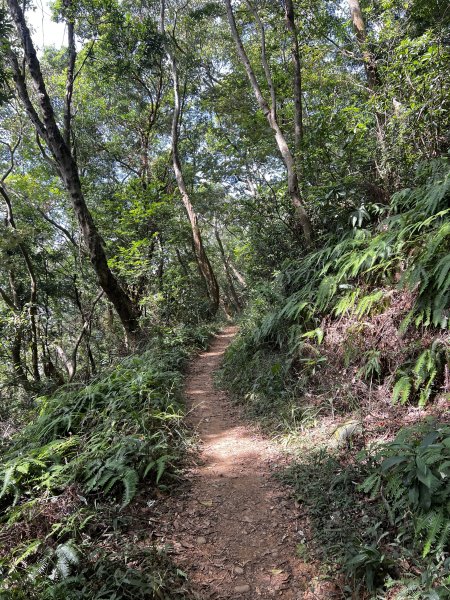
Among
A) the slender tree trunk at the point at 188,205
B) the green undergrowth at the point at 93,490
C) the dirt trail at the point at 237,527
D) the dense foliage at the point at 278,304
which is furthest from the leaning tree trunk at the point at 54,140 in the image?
the slender tree trunk at the point at 188,205

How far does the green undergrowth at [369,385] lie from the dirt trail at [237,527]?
26 centimetres

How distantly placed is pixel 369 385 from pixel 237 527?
2313 millimetres

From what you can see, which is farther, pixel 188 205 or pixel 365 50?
pixel 188 205

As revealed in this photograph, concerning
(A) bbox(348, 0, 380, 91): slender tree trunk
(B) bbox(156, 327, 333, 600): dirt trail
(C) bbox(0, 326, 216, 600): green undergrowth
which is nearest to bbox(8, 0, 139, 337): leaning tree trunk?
(C) bbox(0, 326, 216, 600): green undergrowth

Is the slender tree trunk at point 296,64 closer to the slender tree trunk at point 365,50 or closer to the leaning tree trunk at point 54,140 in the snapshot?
the slender tree trunk at point 365,50

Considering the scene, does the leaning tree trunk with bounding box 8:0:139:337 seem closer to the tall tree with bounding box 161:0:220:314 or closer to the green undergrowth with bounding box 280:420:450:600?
the tall tree with bounding box 161:0:220:314

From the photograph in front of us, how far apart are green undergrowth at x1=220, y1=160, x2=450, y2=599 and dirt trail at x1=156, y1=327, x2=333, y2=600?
0.26 meters

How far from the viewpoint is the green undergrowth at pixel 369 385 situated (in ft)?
8.45

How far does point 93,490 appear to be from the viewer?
3.71 meters

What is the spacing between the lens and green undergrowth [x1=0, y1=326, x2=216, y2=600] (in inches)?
105

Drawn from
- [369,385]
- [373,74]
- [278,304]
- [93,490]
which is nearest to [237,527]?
[93,490]

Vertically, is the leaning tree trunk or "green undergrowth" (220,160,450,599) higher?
the leaning tree trunk

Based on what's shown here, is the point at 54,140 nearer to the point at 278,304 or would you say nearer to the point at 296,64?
the point at 296,64

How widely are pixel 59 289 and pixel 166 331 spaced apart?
6867 mm
